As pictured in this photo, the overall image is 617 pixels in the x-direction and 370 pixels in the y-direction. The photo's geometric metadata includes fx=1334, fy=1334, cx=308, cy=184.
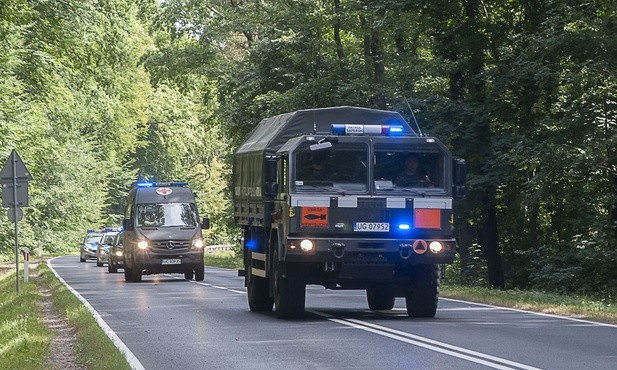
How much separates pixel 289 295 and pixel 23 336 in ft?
13.2

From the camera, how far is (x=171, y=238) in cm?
3672

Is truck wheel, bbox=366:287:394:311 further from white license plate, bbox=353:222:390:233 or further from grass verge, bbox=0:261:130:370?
grass verge, bbox=0:261:130:370

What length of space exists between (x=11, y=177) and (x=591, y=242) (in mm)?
13322

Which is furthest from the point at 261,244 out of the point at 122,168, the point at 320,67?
the point at 122,168

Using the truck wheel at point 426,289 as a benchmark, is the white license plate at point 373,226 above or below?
above

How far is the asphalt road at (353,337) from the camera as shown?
13.4 meters

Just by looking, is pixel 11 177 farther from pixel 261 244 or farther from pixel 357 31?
pixel 357 31

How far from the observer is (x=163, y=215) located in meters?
37.2

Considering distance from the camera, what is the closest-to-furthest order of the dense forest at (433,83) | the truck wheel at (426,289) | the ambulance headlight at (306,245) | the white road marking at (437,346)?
the white road marking at (437,346), the ambulance headlight at (306,245), the truck wheel at (426,289), the dense forest at (433,83)

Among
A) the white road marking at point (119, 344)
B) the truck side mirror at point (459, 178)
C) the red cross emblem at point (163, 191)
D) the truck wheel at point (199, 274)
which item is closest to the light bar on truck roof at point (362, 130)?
the truck side mirror at point (459, 178)

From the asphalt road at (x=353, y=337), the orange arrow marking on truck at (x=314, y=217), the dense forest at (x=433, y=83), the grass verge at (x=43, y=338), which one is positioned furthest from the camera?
the dense forest at (x=433, y=83)

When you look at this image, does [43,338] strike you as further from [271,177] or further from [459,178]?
[459,178]

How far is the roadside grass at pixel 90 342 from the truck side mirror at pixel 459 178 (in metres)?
5.51

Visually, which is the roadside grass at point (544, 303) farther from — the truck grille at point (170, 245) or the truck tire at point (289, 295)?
the truck grille at point (170, 245)
